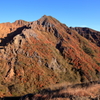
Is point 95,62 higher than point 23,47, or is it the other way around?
point 23,47

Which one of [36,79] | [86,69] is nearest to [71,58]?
[86,69]

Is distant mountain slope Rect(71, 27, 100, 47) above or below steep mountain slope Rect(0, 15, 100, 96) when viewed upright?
above

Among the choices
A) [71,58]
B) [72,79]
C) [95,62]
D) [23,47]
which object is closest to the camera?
[72,79]

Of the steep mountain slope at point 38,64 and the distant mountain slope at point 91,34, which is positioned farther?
the distant mountain slope at point 91,34

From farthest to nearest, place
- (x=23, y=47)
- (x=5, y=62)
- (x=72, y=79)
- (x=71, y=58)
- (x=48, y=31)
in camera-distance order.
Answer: (x=48, y=31)
(x=71, y=58)
(x=23, y=47)
(x=72, y=79)
(x=5, y=62)

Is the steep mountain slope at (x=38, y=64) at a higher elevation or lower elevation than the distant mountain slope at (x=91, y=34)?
lower

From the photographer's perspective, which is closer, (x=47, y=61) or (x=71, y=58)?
(x=47, y=61)

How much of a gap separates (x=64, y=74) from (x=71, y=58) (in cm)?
847

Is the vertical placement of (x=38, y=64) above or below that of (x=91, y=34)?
below

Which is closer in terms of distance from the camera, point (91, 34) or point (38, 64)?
point (38, 64)

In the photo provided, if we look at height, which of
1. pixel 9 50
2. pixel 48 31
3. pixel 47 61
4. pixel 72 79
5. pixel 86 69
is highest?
pixel 48 31

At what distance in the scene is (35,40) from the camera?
139ft

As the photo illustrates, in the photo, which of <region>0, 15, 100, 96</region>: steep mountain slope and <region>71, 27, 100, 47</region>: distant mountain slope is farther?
<region>71, 27, 100, 47</region>: distant mountain slope

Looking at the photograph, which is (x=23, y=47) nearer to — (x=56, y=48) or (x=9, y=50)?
(x=9, y=50)
